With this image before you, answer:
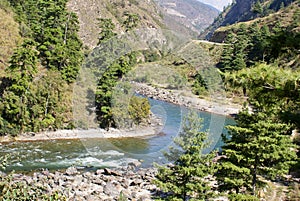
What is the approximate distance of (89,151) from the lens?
18859mm

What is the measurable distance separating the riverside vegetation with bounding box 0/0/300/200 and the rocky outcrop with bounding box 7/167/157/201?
1.15 m

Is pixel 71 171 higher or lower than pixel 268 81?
lower

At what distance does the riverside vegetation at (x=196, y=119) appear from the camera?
4070mm

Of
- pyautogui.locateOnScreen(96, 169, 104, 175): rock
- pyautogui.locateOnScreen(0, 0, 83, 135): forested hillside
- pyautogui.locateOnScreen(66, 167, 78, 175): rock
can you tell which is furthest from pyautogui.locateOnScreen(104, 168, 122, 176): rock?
pyautogui.locateOnScreen(0, 0, 83, 135): forested hillside

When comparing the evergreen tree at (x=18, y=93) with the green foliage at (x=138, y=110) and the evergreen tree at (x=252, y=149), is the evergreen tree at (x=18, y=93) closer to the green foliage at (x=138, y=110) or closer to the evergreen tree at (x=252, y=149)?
the green foliage at (x=138, y=110)

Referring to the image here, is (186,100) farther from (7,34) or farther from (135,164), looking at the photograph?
(7,34)

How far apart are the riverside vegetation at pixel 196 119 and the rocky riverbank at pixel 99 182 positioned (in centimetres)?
117

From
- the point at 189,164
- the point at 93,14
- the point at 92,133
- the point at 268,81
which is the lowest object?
the point at 92,133

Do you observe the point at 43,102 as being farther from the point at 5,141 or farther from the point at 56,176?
the point at 56,176

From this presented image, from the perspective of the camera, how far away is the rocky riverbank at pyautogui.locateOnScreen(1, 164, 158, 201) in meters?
12.6

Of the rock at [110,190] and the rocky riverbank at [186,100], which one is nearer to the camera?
the rock at [110,190]

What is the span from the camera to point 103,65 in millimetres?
22203

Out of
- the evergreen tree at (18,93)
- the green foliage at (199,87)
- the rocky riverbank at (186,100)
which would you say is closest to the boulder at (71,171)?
the evergreen tree at (18,93)

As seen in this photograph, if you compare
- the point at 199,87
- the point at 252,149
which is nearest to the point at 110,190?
the point at 252,149
